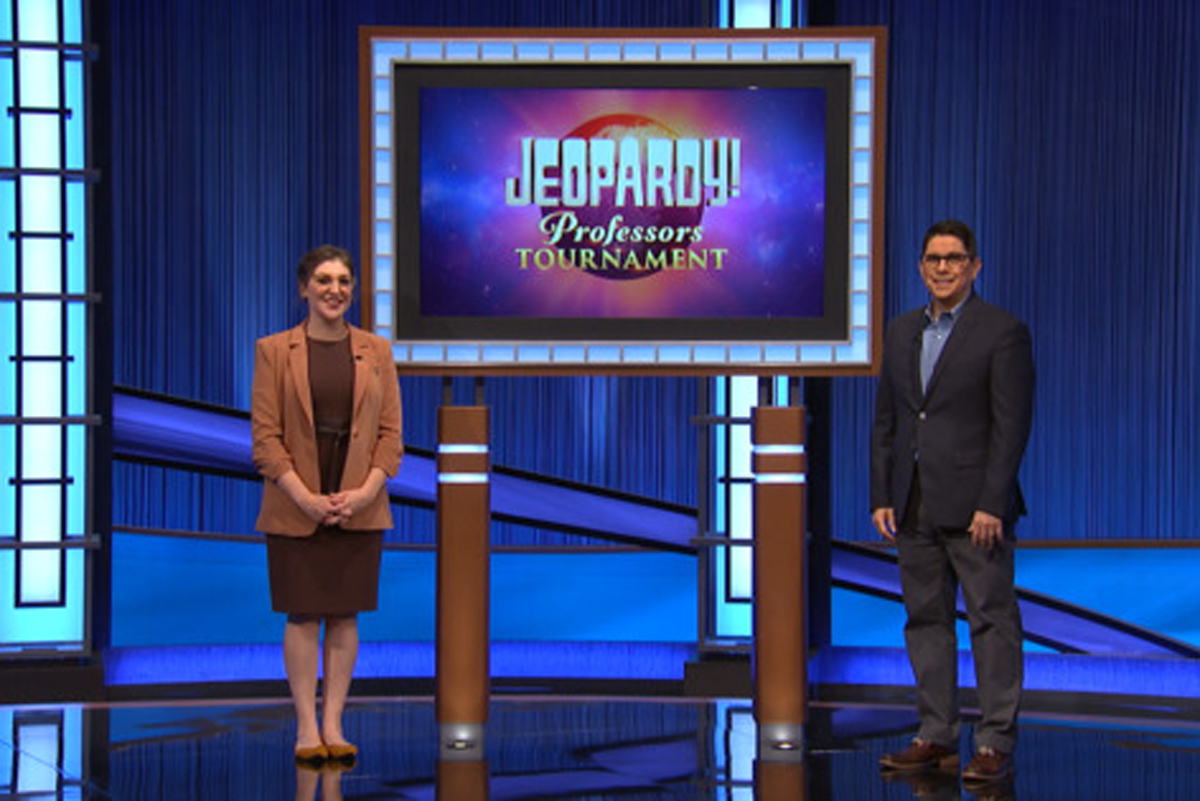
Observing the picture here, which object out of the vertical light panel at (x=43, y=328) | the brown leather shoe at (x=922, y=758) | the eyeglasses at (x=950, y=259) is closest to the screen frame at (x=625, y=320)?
the eyeglasses at (x=950, y=259)

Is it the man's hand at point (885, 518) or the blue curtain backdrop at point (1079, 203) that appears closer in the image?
Result: the man's hand at point (885, 518)

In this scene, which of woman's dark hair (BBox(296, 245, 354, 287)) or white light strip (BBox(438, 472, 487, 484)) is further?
white light strip (BBox(438, 472, 487, 484))

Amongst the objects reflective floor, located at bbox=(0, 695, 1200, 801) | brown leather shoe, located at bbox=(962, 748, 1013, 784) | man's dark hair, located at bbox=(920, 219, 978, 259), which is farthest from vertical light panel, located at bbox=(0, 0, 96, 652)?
brown leather shoe, located at bbox=(962, 748, 1013, 784)

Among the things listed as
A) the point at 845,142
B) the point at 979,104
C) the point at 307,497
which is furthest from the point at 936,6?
the point at 307,497

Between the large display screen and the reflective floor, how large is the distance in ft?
4.05

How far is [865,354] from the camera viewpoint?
5.08 meters

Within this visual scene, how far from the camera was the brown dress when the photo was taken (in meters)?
4.81

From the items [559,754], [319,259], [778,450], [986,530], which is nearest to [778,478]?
[778,450]

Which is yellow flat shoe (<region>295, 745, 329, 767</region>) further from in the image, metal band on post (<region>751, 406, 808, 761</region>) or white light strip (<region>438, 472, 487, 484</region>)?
metal band on post (<region>751, 406, 808, 761</region>)

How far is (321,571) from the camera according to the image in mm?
4820

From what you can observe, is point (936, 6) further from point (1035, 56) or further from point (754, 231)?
point (754, 231)

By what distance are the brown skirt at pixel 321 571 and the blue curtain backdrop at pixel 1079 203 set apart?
2.50 meters

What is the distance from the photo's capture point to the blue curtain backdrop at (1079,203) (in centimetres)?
658

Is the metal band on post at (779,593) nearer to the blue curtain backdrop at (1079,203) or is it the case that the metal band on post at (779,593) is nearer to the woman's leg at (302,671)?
the woman's leg at (302,671)
